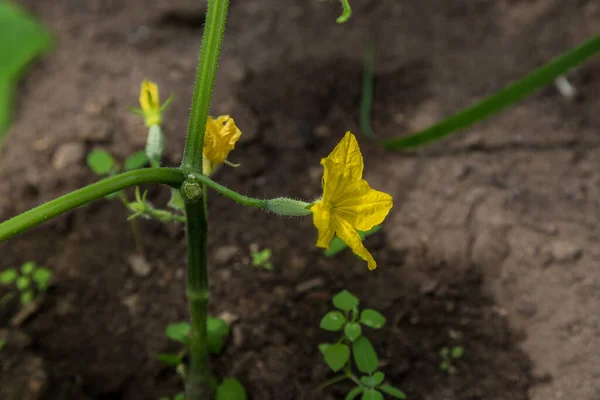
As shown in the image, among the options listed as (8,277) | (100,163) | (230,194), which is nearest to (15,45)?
(100,163)

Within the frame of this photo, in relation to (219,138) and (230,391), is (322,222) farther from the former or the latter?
(230,391)

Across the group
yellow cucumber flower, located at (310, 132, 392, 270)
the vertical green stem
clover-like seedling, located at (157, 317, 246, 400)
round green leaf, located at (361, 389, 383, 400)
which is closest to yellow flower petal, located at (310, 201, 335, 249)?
yellow cucumber flower, located at (310, 132, 392, 270)

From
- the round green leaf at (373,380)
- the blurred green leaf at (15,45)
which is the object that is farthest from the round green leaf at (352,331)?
the blurred green leaf at (15,45)

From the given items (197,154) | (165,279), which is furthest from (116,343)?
(197,154)

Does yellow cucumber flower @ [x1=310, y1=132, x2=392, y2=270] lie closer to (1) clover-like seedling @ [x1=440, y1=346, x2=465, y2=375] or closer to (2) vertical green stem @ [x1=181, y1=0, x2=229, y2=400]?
(2) vertical green stem @ [x1=181, y1=0, x2=229, y2=400]

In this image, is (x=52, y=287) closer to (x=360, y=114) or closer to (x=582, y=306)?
(x=360, y=114)

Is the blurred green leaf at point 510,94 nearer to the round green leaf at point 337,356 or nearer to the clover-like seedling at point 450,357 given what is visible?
the clover-like seedling at point 450,357
